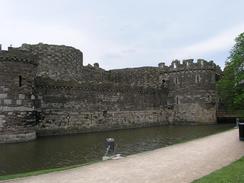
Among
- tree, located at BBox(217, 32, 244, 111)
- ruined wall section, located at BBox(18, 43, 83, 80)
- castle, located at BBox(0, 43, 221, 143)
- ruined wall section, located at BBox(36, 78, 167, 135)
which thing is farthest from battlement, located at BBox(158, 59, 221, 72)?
tree, located at BBox(217, 32, 244, 111)

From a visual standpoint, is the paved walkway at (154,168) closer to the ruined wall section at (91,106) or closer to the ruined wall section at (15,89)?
the ruined wall section at (15,89)

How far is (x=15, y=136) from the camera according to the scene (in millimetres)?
19812

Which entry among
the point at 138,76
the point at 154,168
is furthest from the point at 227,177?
the point at 138,76

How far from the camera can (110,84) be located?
31516mm

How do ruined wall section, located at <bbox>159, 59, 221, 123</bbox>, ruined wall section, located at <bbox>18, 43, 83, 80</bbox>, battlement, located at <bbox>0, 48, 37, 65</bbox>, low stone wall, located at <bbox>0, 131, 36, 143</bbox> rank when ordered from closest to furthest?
low stone wall, located at <bbox>0, 131, 36, 143</bbox>
battlement, located at <bbox>0, 48, 37, 65</bbox>
ruined wall section, located at <bbox>18, 43, 83, 80</bbox>
ruined wall section, located at <bbox>159, 59, 221, 123</bbox>

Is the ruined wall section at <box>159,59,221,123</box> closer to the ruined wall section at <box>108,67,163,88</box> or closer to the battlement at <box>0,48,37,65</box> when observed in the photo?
the ruined wall section at <box>108,67,163,88</box>

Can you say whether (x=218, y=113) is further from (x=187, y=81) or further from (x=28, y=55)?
(x=28, y=55)

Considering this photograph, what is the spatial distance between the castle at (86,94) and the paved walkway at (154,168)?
10.4m

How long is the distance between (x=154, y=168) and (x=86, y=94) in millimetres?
18701

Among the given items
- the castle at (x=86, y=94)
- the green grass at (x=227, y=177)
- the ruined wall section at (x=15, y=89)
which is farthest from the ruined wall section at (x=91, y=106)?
the green grass at (x=227, y=177)

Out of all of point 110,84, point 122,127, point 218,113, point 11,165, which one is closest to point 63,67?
point 110,84

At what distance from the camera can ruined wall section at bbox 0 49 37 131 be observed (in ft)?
65.4

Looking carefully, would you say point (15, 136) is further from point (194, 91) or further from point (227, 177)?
point (194, 91)

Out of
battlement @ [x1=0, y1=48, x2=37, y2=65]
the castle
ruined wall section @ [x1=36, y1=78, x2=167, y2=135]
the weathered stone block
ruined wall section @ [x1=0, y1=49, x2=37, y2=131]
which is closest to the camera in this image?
ruined wall section @ [x1=0, y1=49, x2=37, y2=131]
